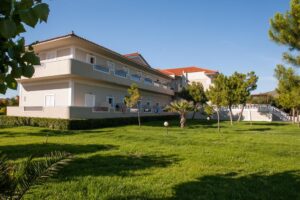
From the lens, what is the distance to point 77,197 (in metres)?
4.70

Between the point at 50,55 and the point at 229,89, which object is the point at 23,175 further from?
the point at 229,89

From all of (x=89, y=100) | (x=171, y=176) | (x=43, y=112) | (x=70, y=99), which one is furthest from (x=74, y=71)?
(x=171, y=176)

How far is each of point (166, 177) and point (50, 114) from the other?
1704 centimetres

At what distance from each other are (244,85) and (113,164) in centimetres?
2565

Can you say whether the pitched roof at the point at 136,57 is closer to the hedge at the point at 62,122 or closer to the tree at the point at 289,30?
the hedge at the point at 62,122

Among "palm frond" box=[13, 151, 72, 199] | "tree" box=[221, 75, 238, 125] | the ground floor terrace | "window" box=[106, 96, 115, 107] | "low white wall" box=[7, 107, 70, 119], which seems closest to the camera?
"palm frond" box=[13, 151, 72, 199]

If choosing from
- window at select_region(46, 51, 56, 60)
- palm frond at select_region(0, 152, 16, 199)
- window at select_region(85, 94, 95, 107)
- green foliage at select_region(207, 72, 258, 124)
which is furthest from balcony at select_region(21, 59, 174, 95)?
palm frond at select_region(0, 152, 16, 199)

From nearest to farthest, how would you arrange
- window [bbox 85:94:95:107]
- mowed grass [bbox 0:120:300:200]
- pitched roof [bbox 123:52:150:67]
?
mowed grass [bbox 0:120:300:200], window [bbox 85:94:95:107], pitched roof [bbox 123:52:150:67]

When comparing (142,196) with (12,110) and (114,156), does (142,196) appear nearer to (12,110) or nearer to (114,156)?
(114,156)

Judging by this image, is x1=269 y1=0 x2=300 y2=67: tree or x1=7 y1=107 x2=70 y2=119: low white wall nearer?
x1=269 y1=0 x2=300 y2=67: tree

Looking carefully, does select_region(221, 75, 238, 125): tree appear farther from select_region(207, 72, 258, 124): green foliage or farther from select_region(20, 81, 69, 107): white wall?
select_region(20, 81, 69, 107): white wall

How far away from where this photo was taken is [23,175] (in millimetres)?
2596

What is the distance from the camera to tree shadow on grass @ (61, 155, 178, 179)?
6.44 metres

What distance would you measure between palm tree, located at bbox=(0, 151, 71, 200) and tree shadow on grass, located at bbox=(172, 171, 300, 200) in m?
2.99
